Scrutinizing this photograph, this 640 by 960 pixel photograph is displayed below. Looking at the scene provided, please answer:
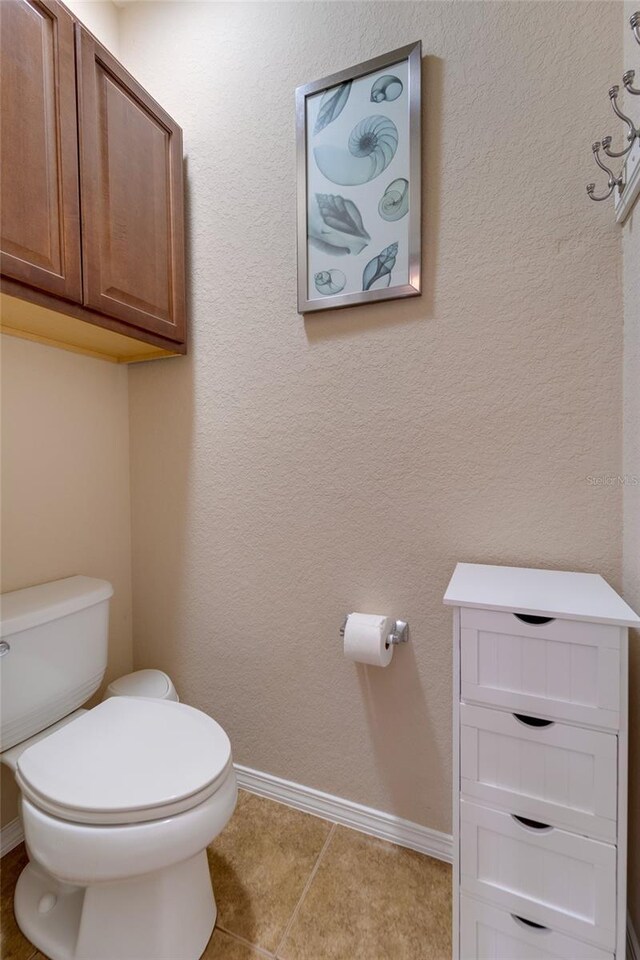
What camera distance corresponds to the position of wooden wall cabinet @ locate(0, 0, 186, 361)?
96 centimetres

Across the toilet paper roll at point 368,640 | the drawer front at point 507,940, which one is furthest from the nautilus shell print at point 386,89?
the drawer front at point 507,940

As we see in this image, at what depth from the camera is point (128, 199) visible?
1238mm

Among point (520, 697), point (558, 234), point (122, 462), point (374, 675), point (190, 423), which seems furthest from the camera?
point (122, 462)

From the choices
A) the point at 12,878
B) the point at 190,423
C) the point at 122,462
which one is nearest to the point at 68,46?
Answer: the point at 190,423

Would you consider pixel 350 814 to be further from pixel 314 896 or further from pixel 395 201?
pixel 395 201

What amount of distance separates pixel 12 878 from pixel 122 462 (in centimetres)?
126

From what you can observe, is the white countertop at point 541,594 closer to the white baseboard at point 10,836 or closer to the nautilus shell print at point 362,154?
the nautilus shell print at point 362,154

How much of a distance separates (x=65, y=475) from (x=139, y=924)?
1195 millimetres

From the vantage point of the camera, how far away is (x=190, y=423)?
4.96 ft

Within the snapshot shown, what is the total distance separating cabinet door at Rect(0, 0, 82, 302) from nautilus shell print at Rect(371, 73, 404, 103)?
2.60ft

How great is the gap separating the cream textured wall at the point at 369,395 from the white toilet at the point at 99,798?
1.39 ft

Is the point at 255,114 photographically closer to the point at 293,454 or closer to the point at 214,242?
the point at 214,242

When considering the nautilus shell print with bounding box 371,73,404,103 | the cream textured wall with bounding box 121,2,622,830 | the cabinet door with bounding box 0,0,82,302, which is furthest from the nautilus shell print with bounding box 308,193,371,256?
the cabinet door with bounding box 0,0,82,302

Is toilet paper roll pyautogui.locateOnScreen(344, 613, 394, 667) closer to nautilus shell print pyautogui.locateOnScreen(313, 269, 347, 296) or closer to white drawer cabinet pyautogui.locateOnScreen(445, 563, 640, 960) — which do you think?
white drawer cabinet pyautogui.locateOnScreen(445, 563, 640, 960)
